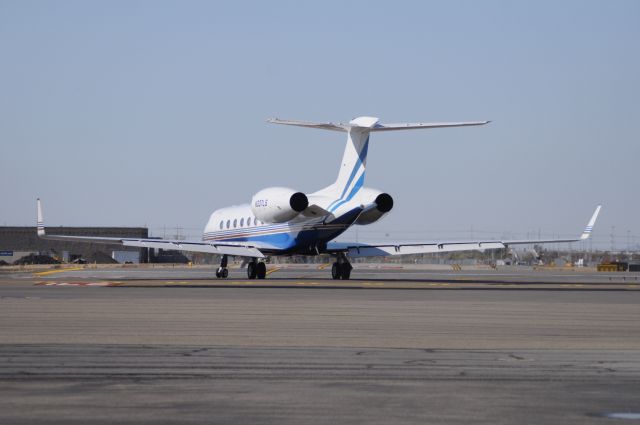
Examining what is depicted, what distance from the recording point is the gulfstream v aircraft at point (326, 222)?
44031 mm

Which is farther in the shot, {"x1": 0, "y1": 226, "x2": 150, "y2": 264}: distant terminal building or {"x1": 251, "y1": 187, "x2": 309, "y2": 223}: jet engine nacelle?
{"x1": 0, "y1": 226, "x2": 150, "y2": 264}: distant terminal building

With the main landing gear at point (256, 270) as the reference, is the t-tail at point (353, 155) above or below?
above

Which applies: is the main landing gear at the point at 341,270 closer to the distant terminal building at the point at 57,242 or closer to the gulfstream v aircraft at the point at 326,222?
the gulfstream v aircraft at the point at 326,222

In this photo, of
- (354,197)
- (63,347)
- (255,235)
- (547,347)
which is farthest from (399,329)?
(255,235)

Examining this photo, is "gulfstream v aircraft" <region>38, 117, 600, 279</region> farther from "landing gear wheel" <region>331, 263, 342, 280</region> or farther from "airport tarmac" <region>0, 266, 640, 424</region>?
"airport tarmac" <region>0, 266, 640, 424</region>

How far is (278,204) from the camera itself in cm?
4500

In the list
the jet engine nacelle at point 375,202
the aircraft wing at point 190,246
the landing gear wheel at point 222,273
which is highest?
the jet engine nacelle at point 375,202

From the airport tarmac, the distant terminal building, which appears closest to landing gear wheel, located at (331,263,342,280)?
the airport tarmac

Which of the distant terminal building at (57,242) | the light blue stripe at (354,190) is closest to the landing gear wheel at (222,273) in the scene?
the light blue stripe at (354,190)

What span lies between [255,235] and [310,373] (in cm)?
3941

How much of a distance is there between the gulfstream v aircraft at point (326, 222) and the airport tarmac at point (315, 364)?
65.3 feet

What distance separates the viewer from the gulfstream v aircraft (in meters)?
44.0

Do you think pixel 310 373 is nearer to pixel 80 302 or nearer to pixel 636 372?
pixel 636 372

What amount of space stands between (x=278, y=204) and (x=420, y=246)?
7.79 metres
